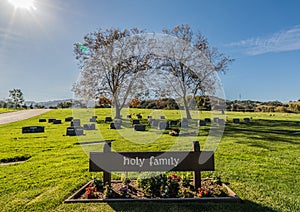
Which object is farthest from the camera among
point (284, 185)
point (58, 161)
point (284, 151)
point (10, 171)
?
point (284, 151)

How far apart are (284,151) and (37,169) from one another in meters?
9.31

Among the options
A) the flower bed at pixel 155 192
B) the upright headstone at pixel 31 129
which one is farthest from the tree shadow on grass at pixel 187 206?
the upright headstone at pixel 31 129

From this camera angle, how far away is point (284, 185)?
16.5 feet

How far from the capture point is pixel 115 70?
26031 millimetres

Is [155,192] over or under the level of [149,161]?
under

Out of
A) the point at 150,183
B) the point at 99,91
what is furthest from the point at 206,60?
the point at 150,183

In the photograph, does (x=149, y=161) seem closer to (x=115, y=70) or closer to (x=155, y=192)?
(x=155, y=192)

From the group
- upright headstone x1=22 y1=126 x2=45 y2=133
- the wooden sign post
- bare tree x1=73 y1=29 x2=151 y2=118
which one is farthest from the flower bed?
bare tree x1=73 y1=29 x2=151 y2=118

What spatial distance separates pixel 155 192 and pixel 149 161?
24.7 inches

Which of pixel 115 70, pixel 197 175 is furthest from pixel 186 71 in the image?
pixel 197 175

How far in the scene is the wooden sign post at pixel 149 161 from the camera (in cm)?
428

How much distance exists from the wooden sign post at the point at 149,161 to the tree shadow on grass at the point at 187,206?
0.63 meters

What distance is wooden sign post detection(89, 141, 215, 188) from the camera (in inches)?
168

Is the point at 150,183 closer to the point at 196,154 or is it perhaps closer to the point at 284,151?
the point at 196,154
